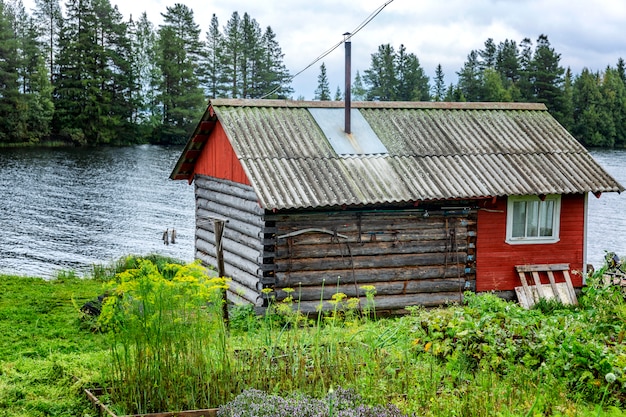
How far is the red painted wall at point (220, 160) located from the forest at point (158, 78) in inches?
2239

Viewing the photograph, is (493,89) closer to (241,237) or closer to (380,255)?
(380,255)

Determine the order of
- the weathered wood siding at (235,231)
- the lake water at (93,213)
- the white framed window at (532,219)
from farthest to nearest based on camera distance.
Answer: the lake water at (93,213), the white framed window at (532,219), the weathered wood siding at (235,231)

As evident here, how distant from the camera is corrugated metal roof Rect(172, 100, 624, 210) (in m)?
15.6

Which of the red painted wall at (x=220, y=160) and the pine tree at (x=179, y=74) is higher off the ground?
the pine tree at (x=179, y=74)

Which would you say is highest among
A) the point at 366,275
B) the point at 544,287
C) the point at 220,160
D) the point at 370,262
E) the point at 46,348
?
the point at 220,160

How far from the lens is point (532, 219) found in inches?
706

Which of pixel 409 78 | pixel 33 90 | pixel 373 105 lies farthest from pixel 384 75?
pixel 373 105

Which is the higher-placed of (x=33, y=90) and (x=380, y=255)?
(x=33, y=90)

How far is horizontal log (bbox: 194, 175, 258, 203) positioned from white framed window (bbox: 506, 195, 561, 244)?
625cm

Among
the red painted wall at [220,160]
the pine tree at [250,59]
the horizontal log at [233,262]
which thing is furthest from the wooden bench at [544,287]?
the pine tree at [250,59]

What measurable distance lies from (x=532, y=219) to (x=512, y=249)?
93 centimetres

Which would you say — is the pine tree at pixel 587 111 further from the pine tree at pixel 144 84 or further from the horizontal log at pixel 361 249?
the horizontal log at pixel 361 249

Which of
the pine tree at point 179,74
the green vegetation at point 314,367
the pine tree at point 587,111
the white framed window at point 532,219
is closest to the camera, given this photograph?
the green vegetation at point 314,367

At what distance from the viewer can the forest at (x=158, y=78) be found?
73875 millimetres
